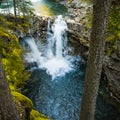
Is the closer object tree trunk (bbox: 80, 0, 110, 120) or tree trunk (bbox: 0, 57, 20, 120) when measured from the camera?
tree trunk (bbox: 80, 0, 110, 120)

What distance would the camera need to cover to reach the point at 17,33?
20.8m

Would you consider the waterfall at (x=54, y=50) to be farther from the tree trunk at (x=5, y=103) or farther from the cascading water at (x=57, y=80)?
the tree trunk at (x=5, y=103)

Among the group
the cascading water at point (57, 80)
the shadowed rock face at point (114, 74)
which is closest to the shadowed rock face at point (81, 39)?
the shadowed rock face at point (114, 74)

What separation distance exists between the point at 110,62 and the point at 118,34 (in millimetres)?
2311

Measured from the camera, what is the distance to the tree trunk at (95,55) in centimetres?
481

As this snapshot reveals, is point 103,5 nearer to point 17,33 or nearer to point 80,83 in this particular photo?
point 80,83

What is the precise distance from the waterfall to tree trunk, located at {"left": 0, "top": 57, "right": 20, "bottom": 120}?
13487 millimetres

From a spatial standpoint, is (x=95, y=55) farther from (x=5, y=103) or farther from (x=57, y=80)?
(x=57, y=80)

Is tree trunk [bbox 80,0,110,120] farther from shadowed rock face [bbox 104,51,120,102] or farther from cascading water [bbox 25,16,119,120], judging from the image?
shadowed rock face [bbox 104,51,120,102]

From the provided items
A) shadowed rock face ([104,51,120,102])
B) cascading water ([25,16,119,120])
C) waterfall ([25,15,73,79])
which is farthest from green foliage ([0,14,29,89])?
shadowed rock face ([104,51,120,102])

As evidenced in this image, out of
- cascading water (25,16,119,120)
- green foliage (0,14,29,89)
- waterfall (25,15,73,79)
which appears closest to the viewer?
green foliage (0,14,29,89)

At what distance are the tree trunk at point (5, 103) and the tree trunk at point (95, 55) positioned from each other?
7.13 feet

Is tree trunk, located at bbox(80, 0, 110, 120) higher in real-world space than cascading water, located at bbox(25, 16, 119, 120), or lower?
higher

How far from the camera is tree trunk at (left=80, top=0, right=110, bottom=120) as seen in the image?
4.81 metres
